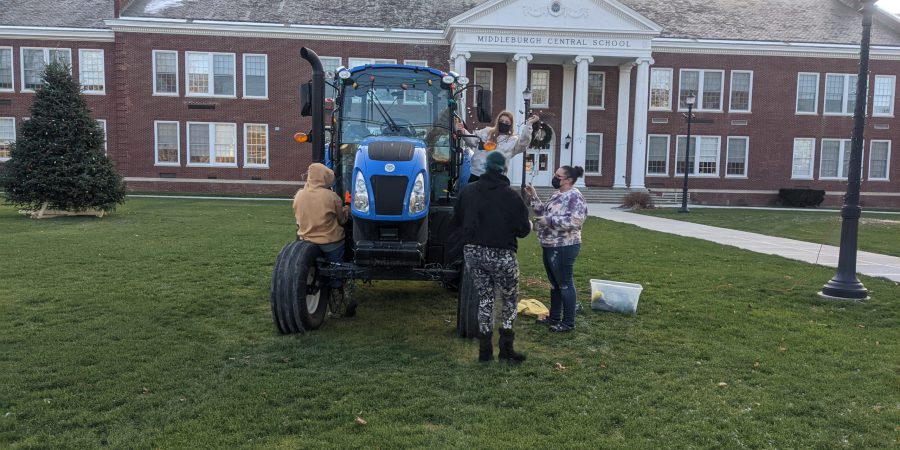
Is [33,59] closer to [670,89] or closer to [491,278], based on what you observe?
[670,89]

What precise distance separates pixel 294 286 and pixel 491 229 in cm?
210

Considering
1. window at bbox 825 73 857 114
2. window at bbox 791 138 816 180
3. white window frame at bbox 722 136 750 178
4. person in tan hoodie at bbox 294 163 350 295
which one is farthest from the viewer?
window at bbox 791 138 816 180

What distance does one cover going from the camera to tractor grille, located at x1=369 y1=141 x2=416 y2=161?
6.07m

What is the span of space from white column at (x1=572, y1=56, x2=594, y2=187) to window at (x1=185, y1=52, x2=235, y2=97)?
61.9ft

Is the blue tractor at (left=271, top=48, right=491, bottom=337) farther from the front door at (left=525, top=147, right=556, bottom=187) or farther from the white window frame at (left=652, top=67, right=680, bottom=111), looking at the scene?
the white window frame at (left=652, top=67, right=680, bottom=111)

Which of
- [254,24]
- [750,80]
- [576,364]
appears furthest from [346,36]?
[576,364]

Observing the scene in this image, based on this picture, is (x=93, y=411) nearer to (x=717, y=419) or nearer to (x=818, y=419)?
(x=717, y=419)

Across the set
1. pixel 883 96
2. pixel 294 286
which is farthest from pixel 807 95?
pixel 294 286

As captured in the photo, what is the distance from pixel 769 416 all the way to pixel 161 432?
4427mm

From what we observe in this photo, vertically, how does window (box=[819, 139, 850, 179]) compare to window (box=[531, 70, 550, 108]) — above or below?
below

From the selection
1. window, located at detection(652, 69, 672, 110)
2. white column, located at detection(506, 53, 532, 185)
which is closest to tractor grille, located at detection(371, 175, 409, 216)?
white column, located at detection(506, 53, 532, 185)

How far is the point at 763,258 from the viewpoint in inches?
504

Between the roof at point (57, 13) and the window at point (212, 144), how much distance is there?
24.8 ft

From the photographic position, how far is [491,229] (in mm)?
5477
